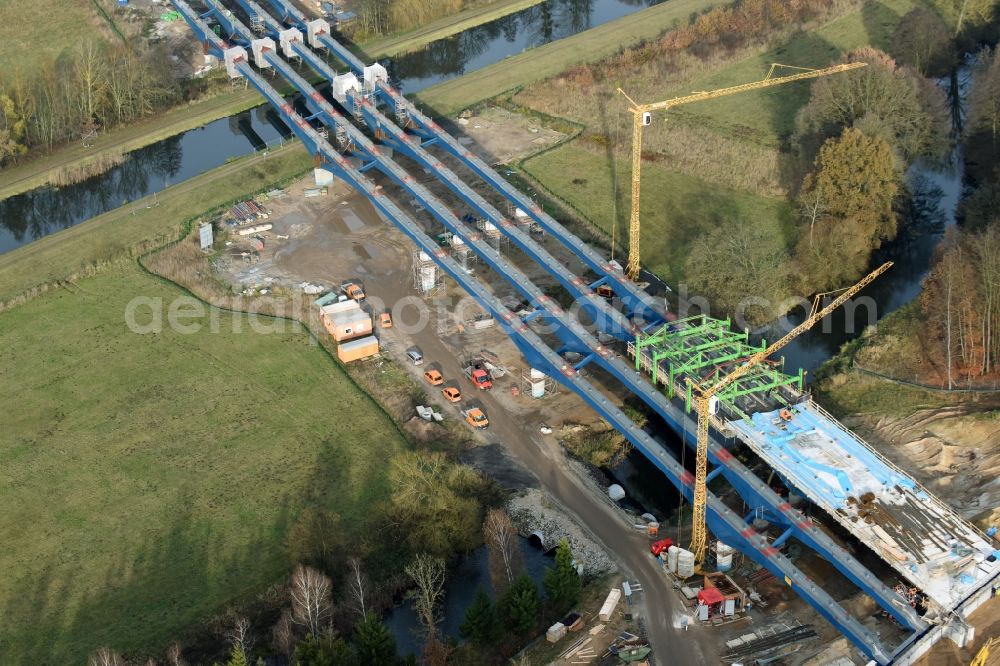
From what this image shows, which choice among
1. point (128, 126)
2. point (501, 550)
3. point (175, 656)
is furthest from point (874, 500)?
point (128, 126)

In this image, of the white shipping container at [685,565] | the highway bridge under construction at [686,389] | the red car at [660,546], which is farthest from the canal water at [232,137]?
the white shipping container at [685,565]

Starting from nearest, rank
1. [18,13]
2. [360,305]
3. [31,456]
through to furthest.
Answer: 1. [31,456]
2. [360,305]
3. [18,13]

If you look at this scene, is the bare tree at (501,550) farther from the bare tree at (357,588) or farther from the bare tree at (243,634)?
the bare tree at (243,634)

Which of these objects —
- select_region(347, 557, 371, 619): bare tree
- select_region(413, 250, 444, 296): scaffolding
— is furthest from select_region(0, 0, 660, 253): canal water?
select_region(347, 557, 371, 619): bare tree

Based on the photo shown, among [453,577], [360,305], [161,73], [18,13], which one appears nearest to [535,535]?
[453,577]

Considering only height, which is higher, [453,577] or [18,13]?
[18,13]

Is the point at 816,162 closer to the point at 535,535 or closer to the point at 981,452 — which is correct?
the point at 981,452

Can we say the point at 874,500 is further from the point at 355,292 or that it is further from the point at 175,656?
the point at 355,292
